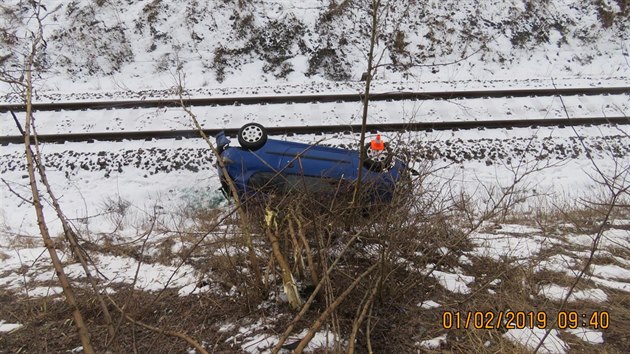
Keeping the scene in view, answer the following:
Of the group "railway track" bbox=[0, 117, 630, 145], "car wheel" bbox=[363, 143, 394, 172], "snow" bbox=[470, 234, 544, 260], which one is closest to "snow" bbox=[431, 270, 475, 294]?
"snow" bbox=[470, 234, 544, 260]

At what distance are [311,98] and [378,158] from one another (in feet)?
16.9

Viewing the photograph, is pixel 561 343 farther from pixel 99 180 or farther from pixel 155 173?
pixel 99 180

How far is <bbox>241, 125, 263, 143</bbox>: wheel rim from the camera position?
6129 mm

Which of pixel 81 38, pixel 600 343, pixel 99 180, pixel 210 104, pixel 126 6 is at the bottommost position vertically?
pixel 600 343

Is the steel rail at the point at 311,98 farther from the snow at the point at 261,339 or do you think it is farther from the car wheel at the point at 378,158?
the snow at the point at 261,339

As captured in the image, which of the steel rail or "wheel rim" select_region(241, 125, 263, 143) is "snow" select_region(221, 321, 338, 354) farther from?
the steel rail

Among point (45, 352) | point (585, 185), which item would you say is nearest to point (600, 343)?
point (45, 352)

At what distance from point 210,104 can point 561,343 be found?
801cm

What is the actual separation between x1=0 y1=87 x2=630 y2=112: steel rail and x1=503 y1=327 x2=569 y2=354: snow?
6.44m

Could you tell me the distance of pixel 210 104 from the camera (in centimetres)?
915

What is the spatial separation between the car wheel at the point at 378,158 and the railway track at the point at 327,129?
299cm

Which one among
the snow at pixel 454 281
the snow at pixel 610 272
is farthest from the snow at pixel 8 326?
the snow at pixel 610 272

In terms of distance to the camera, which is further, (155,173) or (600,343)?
(155,173)

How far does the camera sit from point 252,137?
20.2 ft
